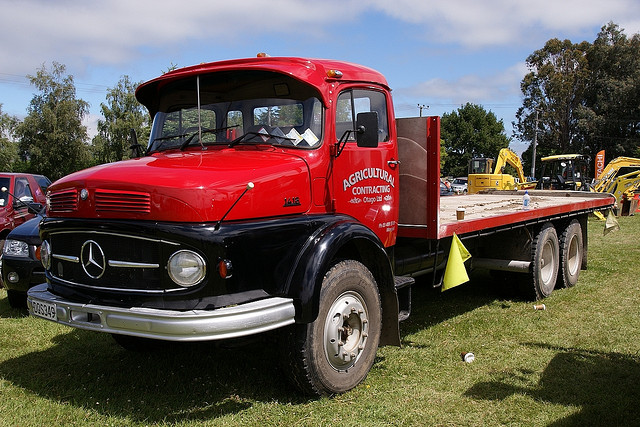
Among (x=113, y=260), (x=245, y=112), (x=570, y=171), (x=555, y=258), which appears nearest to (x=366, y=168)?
(x=245, y=112)

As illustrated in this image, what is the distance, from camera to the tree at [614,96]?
49116 millimetres

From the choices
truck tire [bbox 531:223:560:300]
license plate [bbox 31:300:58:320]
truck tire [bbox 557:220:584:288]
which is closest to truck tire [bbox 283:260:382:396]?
license plate [bbox 31:300:58:320]

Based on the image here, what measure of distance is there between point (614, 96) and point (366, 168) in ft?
174

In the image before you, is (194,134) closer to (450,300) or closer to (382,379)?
(382,379)

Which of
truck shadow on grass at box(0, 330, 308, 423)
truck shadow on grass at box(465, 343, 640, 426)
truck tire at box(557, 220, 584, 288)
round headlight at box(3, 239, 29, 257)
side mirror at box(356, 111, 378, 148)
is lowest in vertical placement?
truck shadow on grass at box(465, 343, 640, 426)

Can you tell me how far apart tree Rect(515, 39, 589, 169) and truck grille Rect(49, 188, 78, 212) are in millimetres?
54380

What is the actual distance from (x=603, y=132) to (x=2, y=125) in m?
57.5

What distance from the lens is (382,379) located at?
4613 millimetres

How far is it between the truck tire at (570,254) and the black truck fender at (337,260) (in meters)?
4.44

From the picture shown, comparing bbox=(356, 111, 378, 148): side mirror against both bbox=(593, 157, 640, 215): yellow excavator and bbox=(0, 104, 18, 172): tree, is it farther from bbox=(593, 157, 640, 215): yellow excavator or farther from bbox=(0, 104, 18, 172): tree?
bbox=(0, 104, 18, 172): tree

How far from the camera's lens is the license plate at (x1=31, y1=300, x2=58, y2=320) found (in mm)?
3871

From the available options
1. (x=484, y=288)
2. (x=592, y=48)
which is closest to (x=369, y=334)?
(x=484, y=288)

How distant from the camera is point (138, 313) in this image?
343cm

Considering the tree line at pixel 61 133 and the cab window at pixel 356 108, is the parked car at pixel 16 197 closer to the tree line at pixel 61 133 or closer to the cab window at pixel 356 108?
the cab window at pixel 356 108
